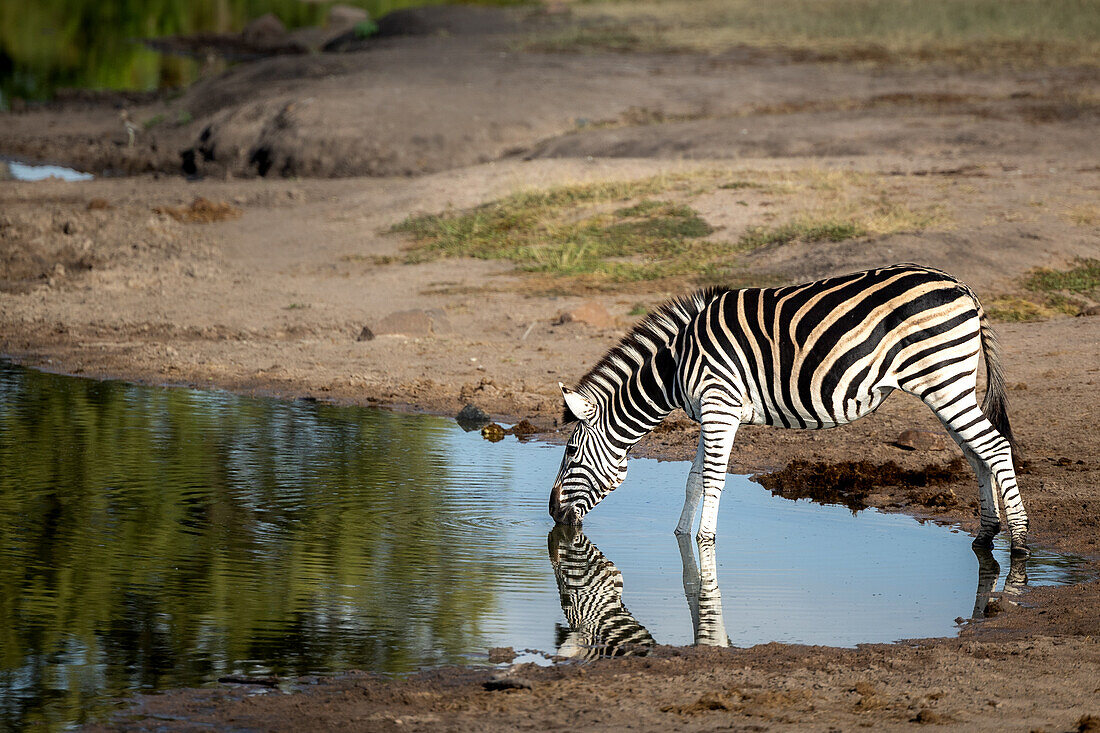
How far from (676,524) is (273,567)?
2.42 metres

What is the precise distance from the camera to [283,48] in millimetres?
45031

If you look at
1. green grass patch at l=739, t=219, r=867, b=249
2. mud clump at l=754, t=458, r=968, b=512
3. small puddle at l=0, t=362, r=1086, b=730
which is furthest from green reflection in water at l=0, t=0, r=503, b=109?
mud clump at l=754, t=458, r=968, b=512

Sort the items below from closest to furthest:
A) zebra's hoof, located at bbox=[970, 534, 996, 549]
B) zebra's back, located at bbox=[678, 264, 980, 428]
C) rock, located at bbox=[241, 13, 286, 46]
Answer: zebra's back, located at bbox=[678, 264, 980, 428]
zebra's hoof, located at bbox=[970, 534, 996, 549]
rock, located at bbox=[241, 13, 286, 46]

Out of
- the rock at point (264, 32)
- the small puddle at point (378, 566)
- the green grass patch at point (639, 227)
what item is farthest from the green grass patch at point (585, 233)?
the rock at point (264, 32)

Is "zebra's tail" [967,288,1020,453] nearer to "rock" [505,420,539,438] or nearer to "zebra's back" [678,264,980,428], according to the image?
"zebra's back" [678,264,980,428]

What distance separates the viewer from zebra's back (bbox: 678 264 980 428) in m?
7.46

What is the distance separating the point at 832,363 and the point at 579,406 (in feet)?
4.75

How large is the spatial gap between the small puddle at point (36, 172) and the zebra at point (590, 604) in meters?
19.2

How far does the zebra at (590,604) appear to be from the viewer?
6.29m

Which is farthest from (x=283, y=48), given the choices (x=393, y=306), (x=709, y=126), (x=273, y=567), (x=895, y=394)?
(x=273, y=567)

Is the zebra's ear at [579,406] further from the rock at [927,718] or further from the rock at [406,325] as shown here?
the rock at [406,325]

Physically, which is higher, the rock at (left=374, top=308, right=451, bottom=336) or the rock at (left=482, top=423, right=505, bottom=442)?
the rock at (left=374, top=308, right=451, bottom=336)

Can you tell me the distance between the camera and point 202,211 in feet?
66.4

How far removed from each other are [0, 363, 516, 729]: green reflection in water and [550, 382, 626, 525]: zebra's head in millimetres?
620
